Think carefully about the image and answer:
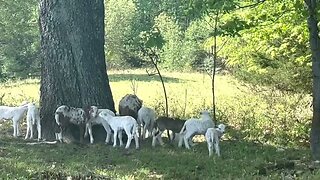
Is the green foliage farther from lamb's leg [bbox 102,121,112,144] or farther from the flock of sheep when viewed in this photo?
lamb's leg [bbox 102,121,112,144]

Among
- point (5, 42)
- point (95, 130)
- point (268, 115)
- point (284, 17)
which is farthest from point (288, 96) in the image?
point (5, 42)

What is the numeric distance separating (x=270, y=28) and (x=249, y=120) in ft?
8.04

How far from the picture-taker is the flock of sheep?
1045 cm

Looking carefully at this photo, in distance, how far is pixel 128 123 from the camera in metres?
10.4

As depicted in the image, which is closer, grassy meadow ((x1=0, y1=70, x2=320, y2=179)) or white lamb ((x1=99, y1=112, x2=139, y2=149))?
grassy meadow ((x1=0, y1=70, x2=320, y2=179))

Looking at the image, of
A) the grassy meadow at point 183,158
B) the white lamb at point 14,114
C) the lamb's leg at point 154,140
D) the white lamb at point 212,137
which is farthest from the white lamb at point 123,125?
the white lamb at point 14,114

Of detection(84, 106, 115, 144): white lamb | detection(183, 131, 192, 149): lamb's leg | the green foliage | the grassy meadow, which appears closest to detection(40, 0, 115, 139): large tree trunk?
detection(84, 106, 115, 144): white lamb

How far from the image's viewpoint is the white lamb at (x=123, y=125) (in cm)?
1044

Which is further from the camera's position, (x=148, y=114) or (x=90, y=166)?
(x=148, y=114)

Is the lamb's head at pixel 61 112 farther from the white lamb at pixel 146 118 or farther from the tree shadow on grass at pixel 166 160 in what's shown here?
the white lamb at pixel 146 118

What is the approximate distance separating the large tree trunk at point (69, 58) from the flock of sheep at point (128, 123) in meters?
0.35

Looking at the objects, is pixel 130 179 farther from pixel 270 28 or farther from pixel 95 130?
pixel 270 28

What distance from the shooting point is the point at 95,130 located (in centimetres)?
1158

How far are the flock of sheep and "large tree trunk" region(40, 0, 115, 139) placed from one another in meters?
0.35
